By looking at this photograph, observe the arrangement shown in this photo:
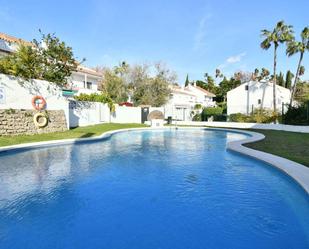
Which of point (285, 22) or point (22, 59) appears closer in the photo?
point (22, 59)

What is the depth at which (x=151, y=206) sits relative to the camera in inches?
194

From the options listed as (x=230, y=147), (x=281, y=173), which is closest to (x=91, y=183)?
(x=281, y=173)

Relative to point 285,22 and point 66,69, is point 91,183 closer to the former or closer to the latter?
point 66,69

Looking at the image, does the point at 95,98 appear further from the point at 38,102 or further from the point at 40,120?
the point at 40,120

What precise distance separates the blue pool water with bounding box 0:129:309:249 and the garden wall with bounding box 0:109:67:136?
5273 mm

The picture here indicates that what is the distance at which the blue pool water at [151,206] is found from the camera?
3.65 meters

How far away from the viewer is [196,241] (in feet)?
11.8

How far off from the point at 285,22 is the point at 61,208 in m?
31.6

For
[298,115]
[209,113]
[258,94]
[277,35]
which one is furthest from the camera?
[258,94]

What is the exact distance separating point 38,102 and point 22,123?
6.10ft

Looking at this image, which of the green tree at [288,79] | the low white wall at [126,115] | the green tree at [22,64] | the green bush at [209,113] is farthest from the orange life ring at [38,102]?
the green tree at [288,79]

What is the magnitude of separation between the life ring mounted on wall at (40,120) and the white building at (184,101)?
18413mm

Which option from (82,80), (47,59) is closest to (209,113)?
(82,80)

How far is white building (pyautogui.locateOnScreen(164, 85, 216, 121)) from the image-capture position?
106 ft
